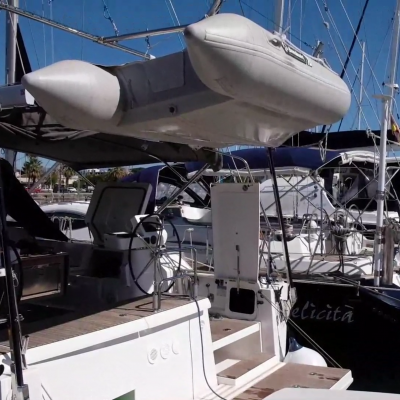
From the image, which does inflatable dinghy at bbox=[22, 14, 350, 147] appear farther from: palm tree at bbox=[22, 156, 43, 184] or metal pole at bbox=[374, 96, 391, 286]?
palm tree at bbox=[22, 156, 43, 184]

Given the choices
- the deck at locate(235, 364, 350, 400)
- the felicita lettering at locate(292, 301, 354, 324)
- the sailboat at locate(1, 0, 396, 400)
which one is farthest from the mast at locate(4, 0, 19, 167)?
the deck at locate(235, 364, 350, 400)

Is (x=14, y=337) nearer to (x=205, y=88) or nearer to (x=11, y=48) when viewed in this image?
(x=205, y=88)

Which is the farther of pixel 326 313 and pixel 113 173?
pixel 113 173

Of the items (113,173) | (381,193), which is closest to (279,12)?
(381,193)

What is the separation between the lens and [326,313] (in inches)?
316

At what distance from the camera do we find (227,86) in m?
2.93

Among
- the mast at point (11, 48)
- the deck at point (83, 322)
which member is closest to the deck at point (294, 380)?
the deck at point (83, 322)

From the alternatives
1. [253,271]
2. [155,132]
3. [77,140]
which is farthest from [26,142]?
[253,271]

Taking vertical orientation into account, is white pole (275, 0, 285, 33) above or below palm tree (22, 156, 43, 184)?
above

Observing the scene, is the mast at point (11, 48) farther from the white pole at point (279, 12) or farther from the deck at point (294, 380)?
the deck at point (294, 380)

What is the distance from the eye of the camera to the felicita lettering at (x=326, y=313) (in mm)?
7863

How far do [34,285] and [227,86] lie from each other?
1.97 metres

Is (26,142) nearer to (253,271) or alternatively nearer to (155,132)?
(155,132)

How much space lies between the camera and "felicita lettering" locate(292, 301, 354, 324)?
7863 mm
